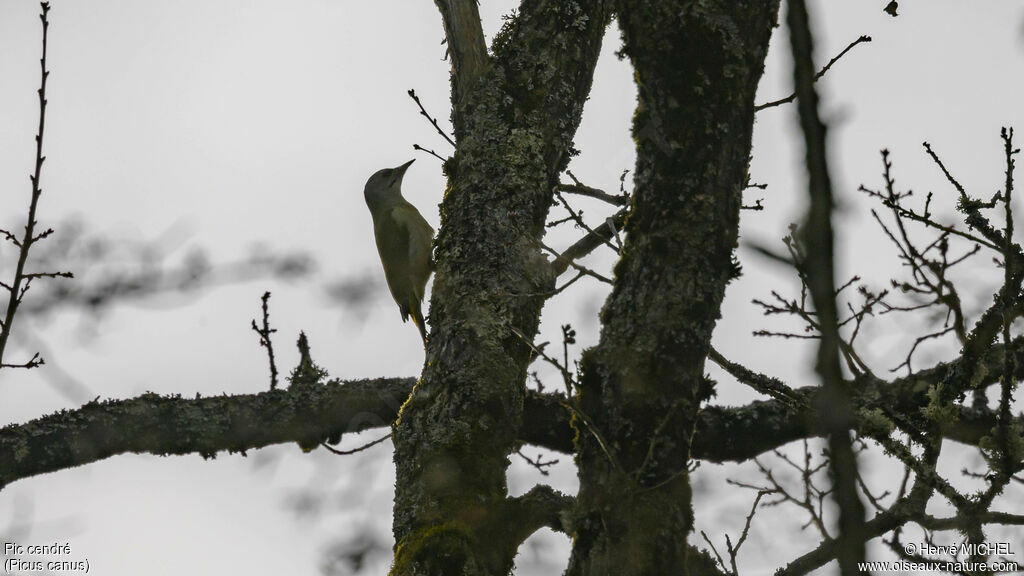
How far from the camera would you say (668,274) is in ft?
7.81

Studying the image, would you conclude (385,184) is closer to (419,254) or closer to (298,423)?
(419,254)

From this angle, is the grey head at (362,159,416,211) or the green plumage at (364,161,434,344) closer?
the green plumage at (364,161,434,344)

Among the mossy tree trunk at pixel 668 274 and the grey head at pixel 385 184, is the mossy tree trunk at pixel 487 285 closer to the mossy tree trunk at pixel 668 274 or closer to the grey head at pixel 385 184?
the mossy tree trunk at pixel 668 274

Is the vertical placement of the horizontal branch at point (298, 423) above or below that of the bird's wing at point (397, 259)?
below

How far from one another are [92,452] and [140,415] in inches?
9.9

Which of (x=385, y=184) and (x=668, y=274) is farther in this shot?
(x=385, y=184)

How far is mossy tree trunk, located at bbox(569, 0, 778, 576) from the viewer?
2.29 meters

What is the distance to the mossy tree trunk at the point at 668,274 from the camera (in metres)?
2.29

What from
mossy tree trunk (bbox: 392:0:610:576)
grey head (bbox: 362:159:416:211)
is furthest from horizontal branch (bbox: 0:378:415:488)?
grey head (bbox: 362:159:416:211)

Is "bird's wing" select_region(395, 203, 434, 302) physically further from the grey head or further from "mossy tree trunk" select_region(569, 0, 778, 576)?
"mossy tree trunk" select_region(569, 0, 778, 576)

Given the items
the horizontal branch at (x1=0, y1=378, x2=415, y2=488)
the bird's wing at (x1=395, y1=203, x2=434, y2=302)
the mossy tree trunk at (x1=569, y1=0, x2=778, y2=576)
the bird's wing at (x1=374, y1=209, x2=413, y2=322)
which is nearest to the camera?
the mossy tree trunk at (x1=569, y1=0, x2=778, y2=576)

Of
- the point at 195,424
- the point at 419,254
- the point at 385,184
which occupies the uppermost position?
the point at 385,184

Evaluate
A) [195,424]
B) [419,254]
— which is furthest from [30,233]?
[419,254]

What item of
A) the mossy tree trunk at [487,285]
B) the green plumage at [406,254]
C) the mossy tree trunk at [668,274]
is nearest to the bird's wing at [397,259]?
the green plumage at [406,254]
